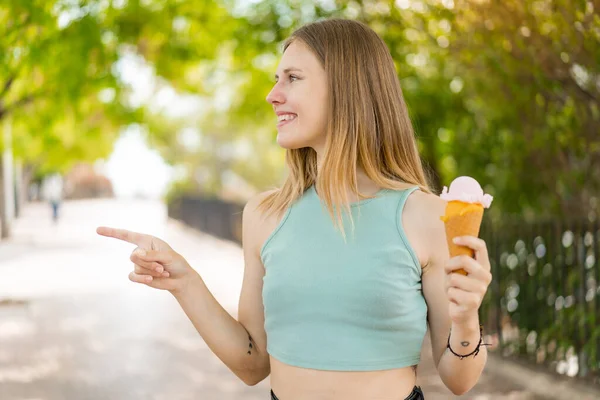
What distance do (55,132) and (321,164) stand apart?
15877 millimetres

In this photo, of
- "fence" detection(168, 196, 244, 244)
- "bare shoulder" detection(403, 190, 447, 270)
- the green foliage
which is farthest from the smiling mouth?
"fence" detection(168, 196, 244, 244)

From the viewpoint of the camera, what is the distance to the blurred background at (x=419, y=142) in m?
7.10

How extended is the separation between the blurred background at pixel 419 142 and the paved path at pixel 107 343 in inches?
1.3

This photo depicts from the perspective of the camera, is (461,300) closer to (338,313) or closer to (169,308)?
(338,313)

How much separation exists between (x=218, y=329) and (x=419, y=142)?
26.8 feet

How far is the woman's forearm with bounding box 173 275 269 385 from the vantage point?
7.73ft

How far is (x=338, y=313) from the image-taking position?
2061mm

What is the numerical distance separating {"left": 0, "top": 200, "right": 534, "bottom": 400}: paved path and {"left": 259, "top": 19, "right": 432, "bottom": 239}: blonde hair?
4871 mm

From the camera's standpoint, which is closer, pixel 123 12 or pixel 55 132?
pixel 123 12

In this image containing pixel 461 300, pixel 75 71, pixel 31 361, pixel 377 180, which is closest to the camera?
pixel 461 300

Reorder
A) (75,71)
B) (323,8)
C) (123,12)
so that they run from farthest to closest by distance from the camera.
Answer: (123,12) → (75,71) → (323,8)

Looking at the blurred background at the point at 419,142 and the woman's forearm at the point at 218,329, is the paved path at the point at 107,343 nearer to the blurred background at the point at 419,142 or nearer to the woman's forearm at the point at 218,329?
the blurred background at the point at 419,142

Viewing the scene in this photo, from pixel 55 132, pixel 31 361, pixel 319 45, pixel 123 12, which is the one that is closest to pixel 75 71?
pixel 123 12

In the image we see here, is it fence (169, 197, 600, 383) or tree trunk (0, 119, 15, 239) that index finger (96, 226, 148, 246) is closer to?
fence (169, 197, 600, 383)
